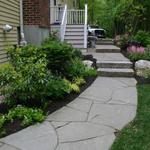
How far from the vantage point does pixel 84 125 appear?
5734 mm

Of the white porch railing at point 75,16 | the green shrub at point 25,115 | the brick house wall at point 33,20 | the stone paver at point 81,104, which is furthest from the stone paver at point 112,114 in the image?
the white porch railing at point 75,16

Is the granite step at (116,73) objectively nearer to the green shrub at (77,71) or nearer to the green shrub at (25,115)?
the green shrub at (77,71)

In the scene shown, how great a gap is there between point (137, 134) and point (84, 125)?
877 millimetres

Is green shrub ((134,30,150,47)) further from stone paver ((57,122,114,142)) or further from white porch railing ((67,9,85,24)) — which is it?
stone paver ((57,122,114,142))

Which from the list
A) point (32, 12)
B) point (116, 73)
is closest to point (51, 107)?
point (116, 73)

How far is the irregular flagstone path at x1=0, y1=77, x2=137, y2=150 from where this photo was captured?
195 inches

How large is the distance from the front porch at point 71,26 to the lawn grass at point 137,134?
971 centimetres

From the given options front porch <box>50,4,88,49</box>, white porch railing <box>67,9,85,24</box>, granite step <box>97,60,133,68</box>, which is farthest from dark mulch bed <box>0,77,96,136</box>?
white porch railing <box>67,9,85,24</box>

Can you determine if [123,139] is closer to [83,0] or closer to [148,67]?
[148,67]

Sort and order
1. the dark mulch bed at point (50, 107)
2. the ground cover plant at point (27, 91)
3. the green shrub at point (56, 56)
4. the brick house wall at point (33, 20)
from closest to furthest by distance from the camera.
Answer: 1. the dark mulch bed at point (50, 107)
2. the ground cover plant at point (27, 91)
3. the green shrub at point (56, 56)
4. the brick house wall at point (33, 20)

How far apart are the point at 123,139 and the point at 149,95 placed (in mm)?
2631

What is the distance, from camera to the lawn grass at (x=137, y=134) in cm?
488

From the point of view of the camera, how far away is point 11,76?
6.44m

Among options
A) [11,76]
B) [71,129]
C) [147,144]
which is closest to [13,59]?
[11,76]
